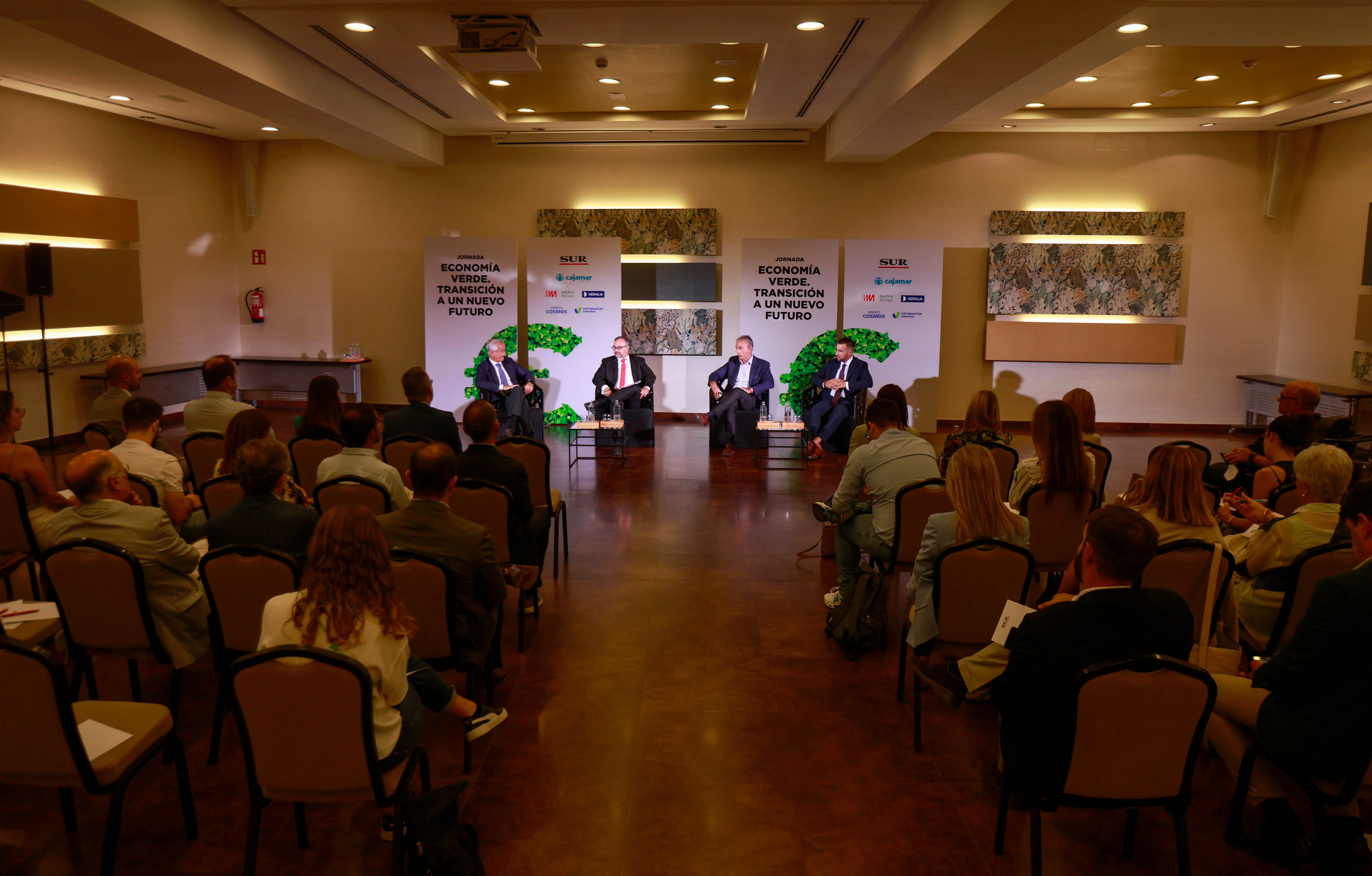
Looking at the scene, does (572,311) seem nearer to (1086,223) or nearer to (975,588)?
(1086,223)

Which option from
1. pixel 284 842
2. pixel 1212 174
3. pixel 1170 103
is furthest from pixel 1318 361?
pixel 284 842

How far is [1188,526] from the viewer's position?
358 cm

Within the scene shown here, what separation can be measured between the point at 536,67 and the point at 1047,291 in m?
7.32

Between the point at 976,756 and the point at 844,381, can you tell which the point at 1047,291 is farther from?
the point at 976,756

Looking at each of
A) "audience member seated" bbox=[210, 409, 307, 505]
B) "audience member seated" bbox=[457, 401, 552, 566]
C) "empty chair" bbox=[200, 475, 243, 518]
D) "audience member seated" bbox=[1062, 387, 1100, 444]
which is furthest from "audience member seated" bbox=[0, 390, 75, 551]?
"audience member seated" bbox=[1062, 387, 1100, 444]

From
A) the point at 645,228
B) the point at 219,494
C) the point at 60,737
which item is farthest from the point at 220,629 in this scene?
the point at 645,228

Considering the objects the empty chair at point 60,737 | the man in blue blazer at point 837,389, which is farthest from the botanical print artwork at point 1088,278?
the empty chair at point 60,737

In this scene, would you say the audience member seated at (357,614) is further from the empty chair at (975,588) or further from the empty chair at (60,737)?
the empty chair at (975,588)

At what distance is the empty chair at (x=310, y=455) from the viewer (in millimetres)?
5488

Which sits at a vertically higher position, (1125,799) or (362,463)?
(362,463)

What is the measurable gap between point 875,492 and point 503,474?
1.86 meters

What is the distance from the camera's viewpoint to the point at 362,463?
14.7 feet

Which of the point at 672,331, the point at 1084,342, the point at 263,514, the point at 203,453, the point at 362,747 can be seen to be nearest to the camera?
the point at 362,747

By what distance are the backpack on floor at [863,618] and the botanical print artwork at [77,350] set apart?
8447mm
